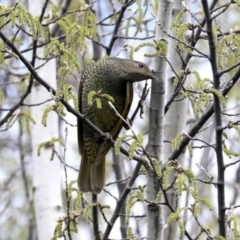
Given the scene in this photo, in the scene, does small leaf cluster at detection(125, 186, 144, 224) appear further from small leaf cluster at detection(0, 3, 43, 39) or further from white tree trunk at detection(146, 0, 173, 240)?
small leaf cluster at detection(0, 3, 43, 39)

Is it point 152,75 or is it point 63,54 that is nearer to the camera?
point 63,54

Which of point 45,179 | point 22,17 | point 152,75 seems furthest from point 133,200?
point 45,179

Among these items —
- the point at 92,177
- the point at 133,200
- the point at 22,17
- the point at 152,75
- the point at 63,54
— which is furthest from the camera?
the point at 92,177

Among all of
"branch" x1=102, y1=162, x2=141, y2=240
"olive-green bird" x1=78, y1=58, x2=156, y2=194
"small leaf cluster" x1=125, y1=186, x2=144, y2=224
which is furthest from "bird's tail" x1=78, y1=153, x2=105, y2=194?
"small leaf cluster" x1=125, y1=186, x2=144, y2=224

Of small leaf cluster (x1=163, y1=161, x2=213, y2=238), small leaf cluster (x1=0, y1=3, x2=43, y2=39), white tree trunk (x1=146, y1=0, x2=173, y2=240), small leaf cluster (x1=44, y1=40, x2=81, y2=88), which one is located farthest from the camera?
white tree trunk (x1=146, y1=0, x2=173, y2=240)

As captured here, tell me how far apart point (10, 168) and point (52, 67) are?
398cm

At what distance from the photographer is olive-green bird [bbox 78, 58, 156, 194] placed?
4.34 m

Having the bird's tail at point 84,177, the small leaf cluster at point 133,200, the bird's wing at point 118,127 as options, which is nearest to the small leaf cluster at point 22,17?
the small leaf cluster at point 133,200

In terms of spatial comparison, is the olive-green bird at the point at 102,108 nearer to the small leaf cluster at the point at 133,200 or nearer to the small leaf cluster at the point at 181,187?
the small leaf cluster at the point at 133,200

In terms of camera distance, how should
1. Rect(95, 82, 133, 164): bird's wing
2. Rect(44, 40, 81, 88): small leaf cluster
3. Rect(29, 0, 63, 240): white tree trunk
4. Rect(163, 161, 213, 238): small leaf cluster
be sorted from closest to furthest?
Rect(163, 161, 213, 238): small leaf cluster < Rect(44, 40, 81, 88): small leaf cluster < Rect(95, 82, 133, 164): bird's wing < Rect(29, 0, 63, 240): white tree trunk

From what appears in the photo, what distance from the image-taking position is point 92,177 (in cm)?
439

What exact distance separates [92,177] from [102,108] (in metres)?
0.48

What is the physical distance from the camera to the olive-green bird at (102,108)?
4344mm

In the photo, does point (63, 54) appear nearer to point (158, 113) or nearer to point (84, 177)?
point (158, 113)
